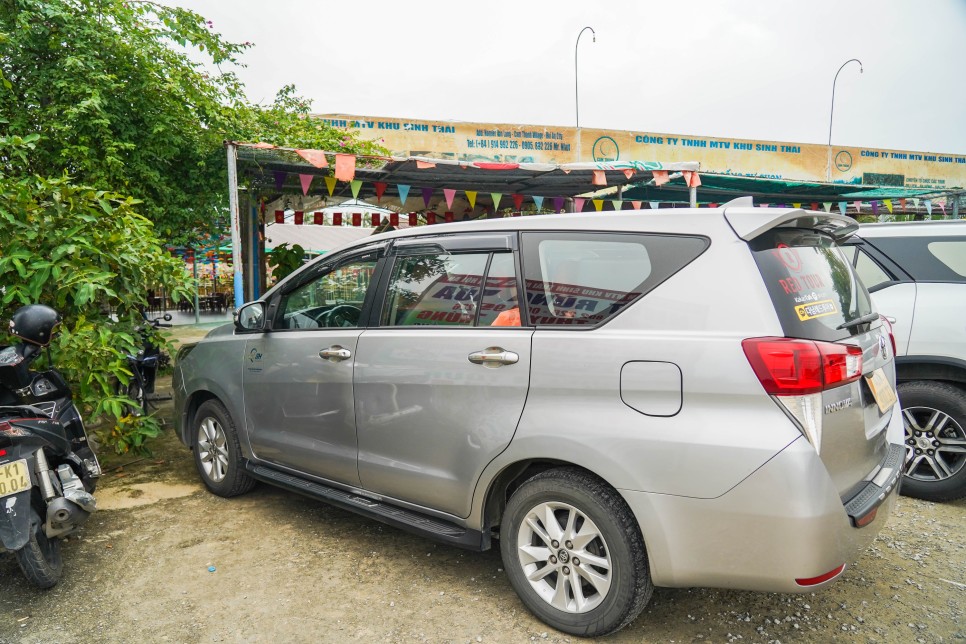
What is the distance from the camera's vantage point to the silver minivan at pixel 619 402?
6.84 feet

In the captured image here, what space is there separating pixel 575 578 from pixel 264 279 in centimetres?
976

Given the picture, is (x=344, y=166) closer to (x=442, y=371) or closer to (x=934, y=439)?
(x=442, y=371)

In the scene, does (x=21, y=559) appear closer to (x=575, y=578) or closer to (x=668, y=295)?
(x=575, y=578)

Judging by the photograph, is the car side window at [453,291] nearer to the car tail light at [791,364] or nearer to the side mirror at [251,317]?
the car tail light at [791,364]

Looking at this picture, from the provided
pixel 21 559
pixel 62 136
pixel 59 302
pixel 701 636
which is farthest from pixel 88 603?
pixel 62 136

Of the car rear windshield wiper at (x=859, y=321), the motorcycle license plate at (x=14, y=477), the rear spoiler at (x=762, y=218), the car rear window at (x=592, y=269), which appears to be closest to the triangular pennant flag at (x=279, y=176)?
the motorcycle license plate at (x=14, y=477)

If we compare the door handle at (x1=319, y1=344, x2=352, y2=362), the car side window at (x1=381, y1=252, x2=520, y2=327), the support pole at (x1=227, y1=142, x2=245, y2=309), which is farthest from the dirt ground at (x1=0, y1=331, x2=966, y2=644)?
the support pole at (x1=227, y1=142, x2=245, y2=309)

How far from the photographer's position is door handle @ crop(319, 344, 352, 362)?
3245 millimetres

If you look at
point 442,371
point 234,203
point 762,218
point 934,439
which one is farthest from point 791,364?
point 234,203

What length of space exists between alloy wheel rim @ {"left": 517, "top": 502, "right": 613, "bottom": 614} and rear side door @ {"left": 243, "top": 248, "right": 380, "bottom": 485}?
43.0 inches

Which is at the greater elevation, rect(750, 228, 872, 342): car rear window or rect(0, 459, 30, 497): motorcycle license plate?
rect(750, 228, 872, 342): car rear window

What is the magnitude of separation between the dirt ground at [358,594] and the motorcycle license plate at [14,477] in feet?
1.92

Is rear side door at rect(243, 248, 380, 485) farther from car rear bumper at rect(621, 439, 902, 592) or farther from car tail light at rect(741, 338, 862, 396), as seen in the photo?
car tail light at rect(741, 338, 862, 396)

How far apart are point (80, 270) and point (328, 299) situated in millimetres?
1739
